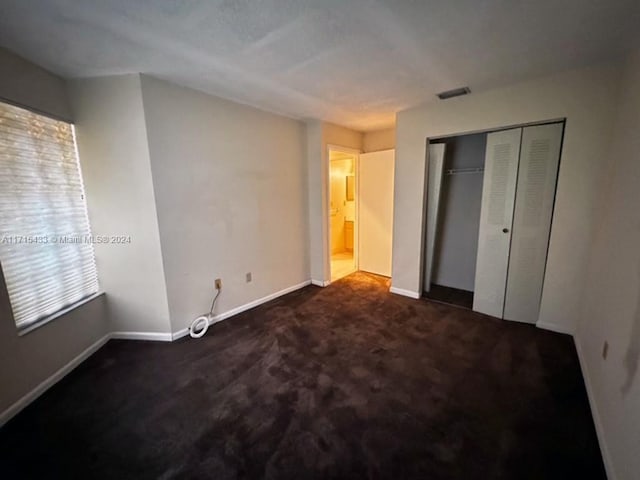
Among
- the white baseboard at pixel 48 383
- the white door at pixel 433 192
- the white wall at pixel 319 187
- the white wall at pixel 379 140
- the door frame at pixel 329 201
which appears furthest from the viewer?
the white wall at pixel 379 140

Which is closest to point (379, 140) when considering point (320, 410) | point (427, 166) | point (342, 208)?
point (427, 166)

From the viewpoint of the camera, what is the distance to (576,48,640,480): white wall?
125 centimetres

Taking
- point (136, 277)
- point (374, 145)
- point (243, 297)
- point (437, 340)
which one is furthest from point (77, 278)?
point (374, 145)

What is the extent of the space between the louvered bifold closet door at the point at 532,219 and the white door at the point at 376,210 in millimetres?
1662

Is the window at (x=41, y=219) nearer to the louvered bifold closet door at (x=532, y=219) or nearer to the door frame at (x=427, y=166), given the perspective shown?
the door frame at (x=427, y=166)

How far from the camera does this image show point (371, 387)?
1951 mm

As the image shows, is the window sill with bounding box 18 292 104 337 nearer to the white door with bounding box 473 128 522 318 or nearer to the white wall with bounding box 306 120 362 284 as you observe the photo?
the white wall with bounding box 306 120 362 284

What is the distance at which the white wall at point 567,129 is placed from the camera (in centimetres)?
222

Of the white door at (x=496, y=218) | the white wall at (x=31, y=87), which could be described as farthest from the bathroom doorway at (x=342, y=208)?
the white wall at (x=31, y=87)

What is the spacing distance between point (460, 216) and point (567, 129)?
56.6 inches

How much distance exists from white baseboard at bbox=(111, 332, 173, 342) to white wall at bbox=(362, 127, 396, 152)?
12.5ft

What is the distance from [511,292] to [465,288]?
0.87m

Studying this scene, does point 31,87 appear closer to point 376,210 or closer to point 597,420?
point 376,210

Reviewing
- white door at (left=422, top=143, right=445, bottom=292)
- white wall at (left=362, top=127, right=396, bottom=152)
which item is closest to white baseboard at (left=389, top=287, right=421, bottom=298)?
white door at (left=422, top=143, right=445, bottom=292)
